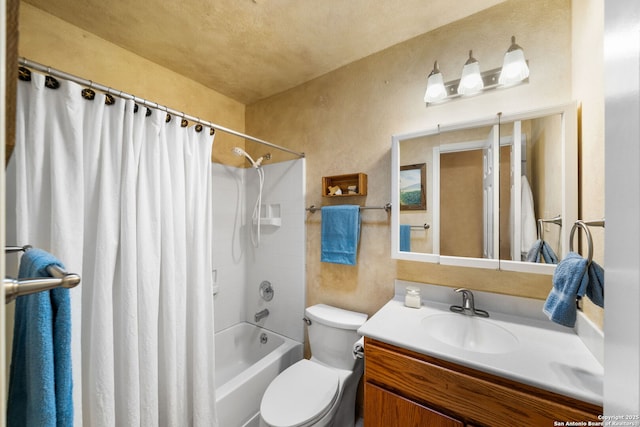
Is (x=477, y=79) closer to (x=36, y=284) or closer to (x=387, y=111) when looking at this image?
(x=387, y=111)

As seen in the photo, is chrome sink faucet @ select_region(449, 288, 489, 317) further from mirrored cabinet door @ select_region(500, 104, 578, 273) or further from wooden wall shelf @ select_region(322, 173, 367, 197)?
wooden wall shelf @ select_region(322, 173, 367, 197)

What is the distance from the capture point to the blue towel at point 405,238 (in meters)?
1.39

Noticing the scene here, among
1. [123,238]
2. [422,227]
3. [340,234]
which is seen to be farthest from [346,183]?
[123,238]

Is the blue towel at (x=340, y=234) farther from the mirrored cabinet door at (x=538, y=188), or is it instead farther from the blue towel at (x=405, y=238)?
the mirrored cabinet door at (x=538, y=188)

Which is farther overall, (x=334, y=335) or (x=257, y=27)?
(x=334, y=335)

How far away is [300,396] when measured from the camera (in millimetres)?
1231

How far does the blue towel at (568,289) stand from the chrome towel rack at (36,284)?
1310 mm

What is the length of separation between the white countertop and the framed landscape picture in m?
0.60

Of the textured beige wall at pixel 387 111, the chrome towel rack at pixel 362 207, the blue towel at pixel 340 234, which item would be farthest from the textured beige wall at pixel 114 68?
the blue towel at pixel 340 234

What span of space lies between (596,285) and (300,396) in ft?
4.29

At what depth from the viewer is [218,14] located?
50.2 inches

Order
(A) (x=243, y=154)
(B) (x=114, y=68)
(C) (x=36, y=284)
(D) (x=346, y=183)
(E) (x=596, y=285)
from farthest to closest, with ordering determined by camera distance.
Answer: (A) (x=243, y=154)
(D) (x=346, y=183)
(B) (x=114, y=68)
(E) (x=596, y=285)
(C) (x=36, y=284)

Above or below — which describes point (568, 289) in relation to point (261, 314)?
above

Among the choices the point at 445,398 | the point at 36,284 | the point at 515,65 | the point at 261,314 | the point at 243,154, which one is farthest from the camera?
the point at 261,314
